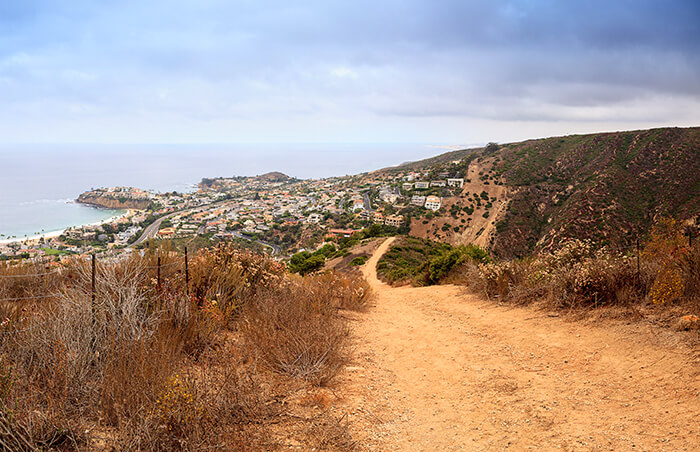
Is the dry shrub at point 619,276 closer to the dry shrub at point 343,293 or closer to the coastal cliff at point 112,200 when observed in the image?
the dry shrub at point 343,293

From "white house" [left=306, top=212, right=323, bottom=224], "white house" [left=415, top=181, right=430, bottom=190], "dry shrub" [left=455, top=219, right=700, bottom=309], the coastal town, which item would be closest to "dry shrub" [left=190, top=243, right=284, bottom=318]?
"dry shrub" [left=455, top=219, right=700, bottom=309]

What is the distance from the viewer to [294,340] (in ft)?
13.9

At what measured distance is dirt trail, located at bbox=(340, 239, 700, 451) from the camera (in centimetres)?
289

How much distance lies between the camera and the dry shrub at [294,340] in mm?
3965

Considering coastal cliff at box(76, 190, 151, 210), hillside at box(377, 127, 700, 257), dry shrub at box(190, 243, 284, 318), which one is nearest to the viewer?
dry shrub at box(190, 243, 284, 318)

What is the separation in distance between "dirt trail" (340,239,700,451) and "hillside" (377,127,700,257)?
101ft

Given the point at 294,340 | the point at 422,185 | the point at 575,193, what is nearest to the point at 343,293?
the point at 294,340

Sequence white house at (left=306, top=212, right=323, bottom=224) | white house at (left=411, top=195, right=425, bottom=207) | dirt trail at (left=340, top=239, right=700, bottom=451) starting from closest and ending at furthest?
dirt trail at (left=340, top=239, right=700, bottom=451), white house at (left=411, top=195, right=425, bottom=207), white house at (left=306, top=212, right=323, bottom=224)

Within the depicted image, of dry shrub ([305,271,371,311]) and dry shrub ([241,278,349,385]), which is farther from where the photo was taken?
dry shrub ([305,271,371,311])

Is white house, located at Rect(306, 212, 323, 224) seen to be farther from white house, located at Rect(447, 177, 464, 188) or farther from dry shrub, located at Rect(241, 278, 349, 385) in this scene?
dry shrub, located at Rect(241, 278, 349, 385)

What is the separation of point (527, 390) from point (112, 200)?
86.6m

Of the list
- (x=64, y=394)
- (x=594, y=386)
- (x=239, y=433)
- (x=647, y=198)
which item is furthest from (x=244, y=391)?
(x=647, y=198)

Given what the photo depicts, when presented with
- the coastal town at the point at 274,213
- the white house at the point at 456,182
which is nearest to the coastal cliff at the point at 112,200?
the coastal town at the point at 274,213

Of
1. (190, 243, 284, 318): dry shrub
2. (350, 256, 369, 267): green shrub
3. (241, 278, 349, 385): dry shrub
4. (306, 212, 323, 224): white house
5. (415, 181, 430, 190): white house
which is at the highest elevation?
(415, 181, 430, 190): white house
